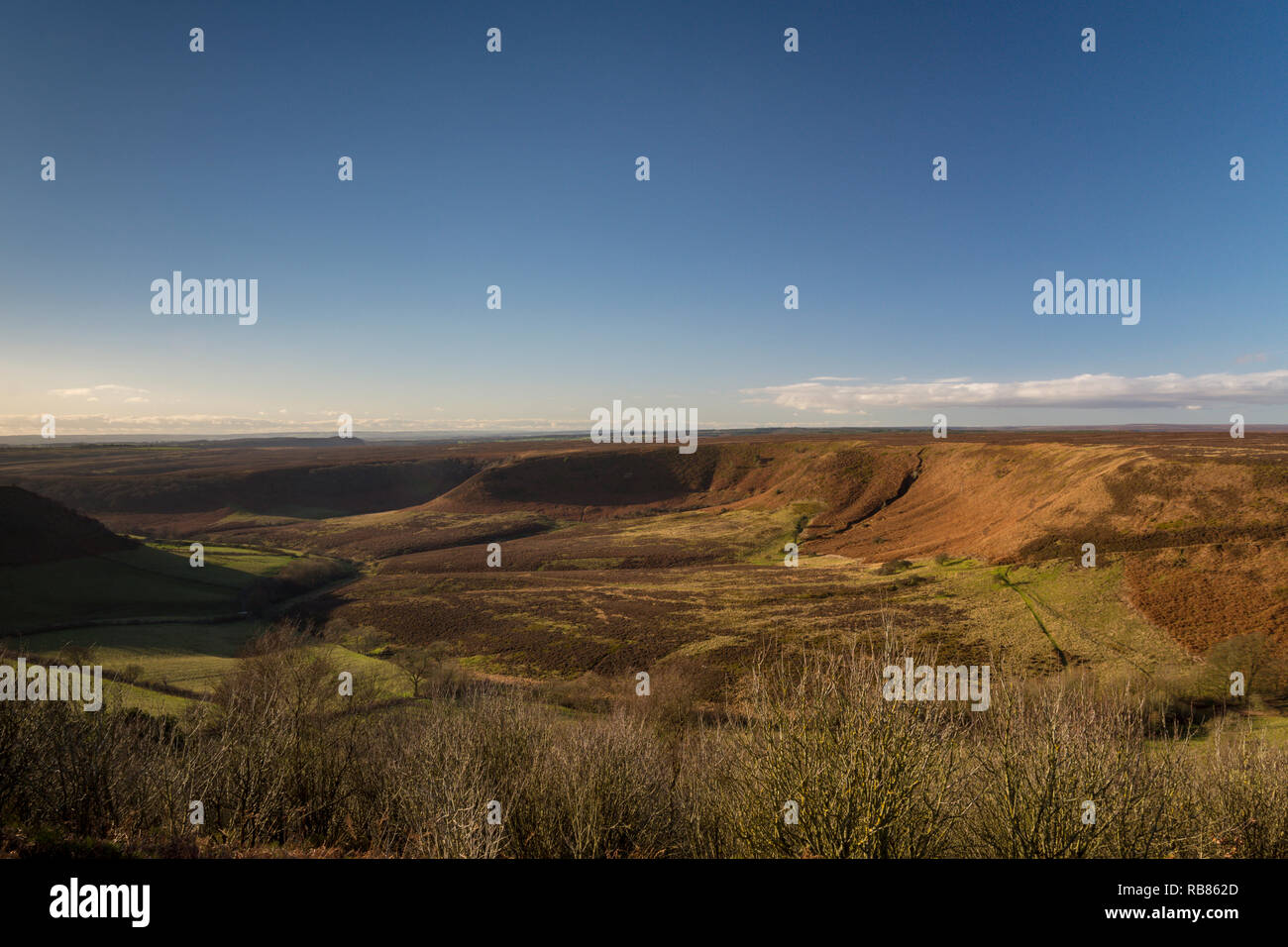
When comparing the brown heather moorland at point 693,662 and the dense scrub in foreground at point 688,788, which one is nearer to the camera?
the dense scrub in foreground at point 688,788

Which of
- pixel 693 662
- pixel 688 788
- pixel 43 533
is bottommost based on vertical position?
pixel 693 662

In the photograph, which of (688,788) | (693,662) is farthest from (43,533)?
(688,788)

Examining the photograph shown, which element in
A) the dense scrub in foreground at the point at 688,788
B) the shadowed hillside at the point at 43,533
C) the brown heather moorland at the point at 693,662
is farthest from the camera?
the shadowed hillside at the point at 43,533

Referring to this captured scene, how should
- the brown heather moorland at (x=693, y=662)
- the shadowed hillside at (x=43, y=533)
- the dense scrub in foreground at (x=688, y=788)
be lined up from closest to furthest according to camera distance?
the dense scrub in foreground at (x=688, y=788)
the brown heather moorland at (x=693, y=662)
the shadowed hillside at (x=43, y=533)

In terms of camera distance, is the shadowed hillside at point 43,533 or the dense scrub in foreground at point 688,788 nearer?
the dense scrub in foreground at point 688,788

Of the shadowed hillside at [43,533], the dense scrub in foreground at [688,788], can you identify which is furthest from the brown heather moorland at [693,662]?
the shadowed hillside at [43,533]

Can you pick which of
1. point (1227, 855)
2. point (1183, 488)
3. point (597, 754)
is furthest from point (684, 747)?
point (1183, 488)

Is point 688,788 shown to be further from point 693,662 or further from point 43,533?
point 43,533

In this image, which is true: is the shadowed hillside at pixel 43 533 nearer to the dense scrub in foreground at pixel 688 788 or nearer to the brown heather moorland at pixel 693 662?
the brown heather moorland at pixel 693 662
